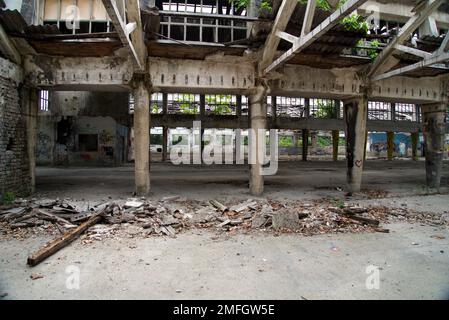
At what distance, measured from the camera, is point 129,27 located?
5883 mm

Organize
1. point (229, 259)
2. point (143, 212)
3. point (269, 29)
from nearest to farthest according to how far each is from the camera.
A: point (229, 259) → point (143, 212) → point (269, 29)

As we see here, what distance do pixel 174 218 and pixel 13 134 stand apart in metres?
4.75

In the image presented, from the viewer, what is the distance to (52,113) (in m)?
19.2

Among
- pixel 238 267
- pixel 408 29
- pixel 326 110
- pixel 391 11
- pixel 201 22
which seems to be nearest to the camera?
pixel 238 267

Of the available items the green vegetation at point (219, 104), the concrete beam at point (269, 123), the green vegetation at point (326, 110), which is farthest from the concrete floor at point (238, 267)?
the green vegetation at point (326, 110)

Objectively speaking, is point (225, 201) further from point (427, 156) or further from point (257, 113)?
point (427, 156)

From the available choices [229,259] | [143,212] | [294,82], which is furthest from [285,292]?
[294,82]

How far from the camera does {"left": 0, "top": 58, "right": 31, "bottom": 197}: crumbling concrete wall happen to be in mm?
7016

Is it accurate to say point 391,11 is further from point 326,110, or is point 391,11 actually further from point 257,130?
point 326,110

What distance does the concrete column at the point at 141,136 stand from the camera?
8211mm

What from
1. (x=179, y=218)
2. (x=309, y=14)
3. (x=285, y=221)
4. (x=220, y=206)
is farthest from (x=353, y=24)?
(x=179, y=218)

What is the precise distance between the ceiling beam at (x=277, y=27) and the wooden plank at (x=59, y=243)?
554 cm

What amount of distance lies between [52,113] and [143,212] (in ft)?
53.6

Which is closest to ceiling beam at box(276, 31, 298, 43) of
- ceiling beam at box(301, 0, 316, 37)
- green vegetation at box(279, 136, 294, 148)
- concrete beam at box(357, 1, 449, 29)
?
ceiling beam at box(301, 0, 316, 37)
